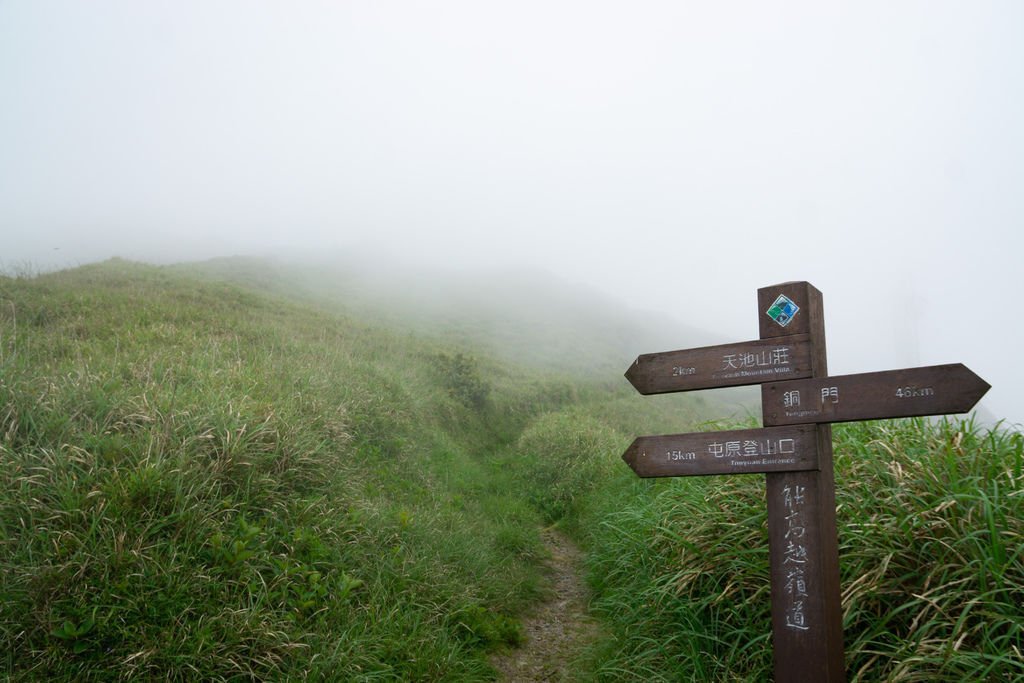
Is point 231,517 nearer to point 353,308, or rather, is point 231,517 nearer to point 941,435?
point 941,435

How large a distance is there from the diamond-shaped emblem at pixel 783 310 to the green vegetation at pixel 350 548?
4.92 feet

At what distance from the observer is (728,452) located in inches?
147

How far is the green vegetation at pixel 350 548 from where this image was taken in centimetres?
352

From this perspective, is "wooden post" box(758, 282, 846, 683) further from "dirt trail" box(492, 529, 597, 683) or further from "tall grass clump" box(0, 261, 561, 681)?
"tall grass clump" box(0, 261, 561, 681)

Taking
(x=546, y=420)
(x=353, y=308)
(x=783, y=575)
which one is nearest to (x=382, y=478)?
(x=783, y=575)

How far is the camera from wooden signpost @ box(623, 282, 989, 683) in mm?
3205

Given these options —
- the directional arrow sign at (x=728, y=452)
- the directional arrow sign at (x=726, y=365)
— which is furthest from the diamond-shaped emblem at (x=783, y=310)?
the directional arrow sign at (x=728, y=452)

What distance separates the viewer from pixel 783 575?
3.42 metres

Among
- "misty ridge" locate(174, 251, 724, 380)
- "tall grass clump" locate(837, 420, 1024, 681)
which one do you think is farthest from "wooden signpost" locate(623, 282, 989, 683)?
"misty ridge" locate(174, 251, 724, 380)

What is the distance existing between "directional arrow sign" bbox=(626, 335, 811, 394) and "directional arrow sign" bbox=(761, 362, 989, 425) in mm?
106

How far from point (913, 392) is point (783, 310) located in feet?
2.81

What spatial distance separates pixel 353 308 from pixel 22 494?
2502cm

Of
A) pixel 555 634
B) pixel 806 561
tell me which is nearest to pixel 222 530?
pixel 555 634

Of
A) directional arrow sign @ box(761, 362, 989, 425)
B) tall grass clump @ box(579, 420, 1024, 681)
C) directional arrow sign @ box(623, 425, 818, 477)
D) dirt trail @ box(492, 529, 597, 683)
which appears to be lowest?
dirt trail @ box(492, 529, 597, 683)
